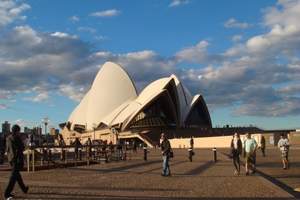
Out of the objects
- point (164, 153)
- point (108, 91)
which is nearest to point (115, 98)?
point (108, 91)

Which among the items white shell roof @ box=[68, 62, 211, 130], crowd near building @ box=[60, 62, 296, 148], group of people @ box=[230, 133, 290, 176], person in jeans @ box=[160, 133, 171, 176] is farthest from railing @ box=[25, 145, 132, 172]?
white shell roof @ box=[68, 62, 211, 130]

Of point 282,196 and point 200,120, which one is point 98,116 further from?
point 282,196

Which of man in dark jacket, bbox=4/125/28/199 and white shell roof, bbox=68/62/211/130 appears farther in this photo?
white shell roof, bbox=68/62/211/130

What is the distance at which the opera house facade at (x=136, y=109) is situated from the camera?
9381cm

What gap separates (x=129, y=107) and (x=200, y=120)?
16.8 meters

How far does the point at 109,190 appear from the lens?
506 inches

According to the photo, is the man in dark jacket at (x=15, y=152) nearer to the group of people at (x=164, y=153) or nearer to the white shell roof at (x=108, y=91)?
the group of people at (x=164, y=153)

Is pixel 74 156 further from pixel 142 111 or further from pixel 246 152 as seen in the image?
pixel 142 111

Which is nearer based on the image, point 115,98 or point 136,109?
point 136,109

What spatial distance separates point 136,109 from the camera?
95.0 m

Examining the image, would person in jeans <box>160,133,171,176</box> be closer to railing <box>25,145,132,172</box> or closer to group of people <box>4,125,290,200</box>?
group of people <box>4,125,290,200</box>

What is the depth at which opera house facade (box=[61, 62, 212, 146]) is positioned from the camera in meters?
93.8

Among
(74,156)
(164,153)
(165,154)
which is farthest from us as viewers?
(74,156)

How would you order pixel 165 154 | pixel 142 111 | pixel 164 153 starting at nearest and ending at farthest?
1. pixel 165 154
2. pixel 164 153
3. pixel 142 111
